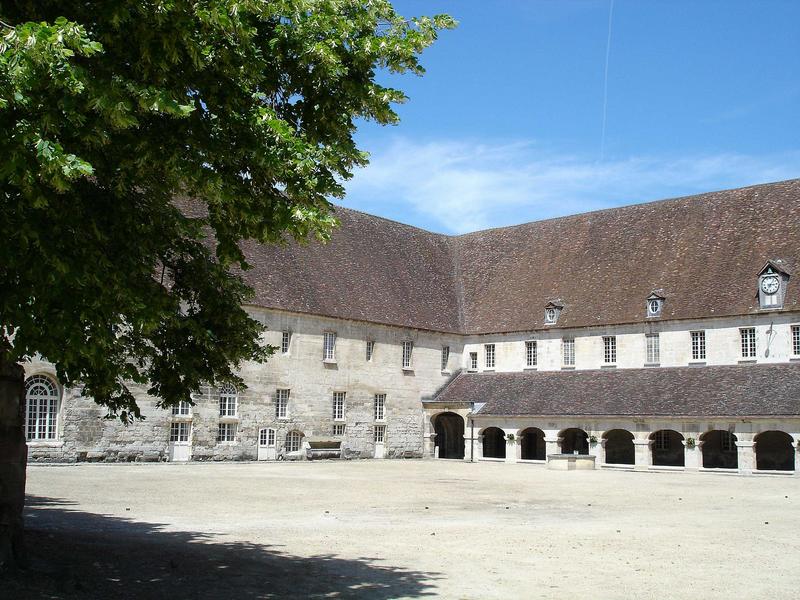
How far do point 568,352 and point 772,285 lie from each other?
8639mm

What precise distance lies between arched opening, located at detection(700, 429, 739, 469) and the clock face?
217 inches

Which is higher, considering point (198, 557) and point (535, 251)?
point (535, 251)

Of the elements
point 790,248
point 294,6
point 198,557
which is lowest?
point 198,557

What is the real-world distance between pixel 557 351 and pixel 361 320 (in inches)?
330

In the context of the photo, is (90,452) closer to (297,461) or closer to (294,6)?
(297,461)

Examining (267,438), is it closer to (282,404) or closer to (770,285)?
(282,404)

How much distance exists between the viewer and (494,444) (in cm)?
3950

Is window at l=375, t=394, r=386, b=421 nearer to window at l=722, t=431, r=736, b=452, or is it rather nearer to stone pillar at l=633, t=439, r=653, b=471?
stone pillar at l=633, t=439, r=653, b=471

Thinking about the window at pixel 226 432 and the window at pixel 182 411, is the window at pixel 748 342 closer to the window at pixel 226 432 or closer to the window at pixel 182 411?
the window at pixel 226 432

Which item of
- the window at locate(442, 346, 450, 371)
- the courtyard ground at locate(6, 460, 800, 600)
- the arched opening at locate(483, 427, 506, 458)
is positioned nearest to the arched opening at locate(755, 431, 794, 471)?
the arched opening at locate(483, 427, 506, 458)

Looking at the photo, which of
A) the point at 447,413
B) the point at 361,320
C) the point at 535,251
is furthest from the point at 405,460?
the point at 535,251

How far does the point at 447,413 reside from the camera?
3988 centimetres

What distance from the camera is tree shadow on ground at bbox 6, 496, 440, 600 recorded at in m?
7.89

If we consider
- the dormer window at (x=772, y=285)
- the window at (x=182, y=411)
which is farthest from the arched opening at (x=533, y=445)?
the window at (x=182, y=411)
